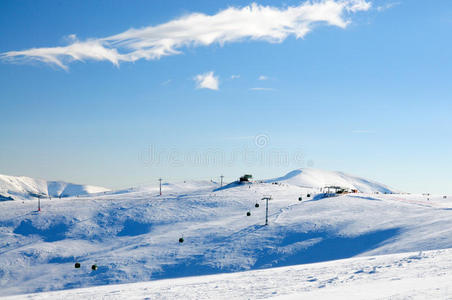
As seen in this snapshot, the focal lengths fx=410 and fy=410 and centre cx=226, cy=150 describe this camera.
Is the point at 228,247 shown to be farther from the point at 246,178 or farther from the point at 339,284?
the point at 246,178

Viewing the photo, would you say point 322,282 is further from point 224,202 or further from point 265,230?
point 224,202

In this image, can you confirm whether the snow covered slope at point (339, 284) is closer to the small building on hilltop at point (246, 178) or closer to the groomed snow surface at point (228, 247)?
the groomed snow surface at point (228, 247)

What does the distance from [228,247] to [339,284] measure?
3583cm

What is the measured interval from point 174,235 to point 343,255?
87.8 ft

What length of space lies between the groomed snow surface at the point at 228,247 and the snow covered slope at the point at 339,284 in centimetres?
7

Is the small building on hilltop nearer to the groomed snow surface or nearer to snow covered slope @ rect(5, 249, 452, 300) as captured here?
the groomed snow surface

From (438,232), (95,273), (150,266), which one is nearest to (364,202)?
(438,232)

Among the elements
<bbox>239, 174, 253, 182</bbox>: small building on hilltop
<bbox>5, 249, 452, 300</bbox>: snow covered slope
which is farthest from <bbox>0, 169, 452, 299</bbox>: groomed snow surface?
<bbox>239, 174, 253, 182</bbox>: small building on hilltop

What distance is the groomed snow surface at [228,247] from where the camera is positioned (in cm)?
2248

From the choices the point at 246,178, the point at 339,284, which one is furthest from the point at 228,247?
the point at 246,178

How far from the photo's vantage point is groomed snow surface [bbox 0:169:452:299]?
73.8ft

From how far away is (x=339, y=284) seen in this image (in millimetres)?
20406

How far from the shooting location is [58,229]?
74.1m

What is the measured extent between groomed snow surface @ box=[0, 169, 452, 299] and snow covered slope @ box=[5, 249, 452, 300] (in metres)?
0.07
